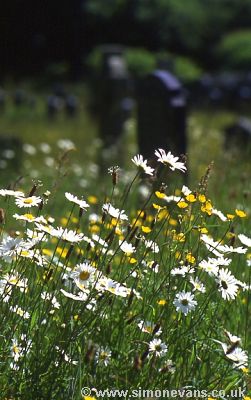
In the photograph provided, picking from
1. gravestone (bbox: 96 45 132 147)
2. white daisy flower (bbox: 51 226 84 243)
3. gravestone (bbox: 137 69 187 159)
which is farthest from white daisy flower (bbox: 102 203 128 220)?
gravestone (bbox: 96 45 132 147)

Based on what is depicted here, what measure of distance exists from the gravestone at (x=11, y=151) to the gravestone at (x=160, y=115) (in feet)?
7.43

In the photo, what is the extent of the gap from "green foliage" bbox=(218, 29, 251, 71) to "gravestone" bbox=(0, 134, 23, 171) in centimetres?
1072

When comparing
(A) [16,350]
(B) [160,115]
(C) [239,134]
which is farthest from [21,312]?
(C) [239,134]

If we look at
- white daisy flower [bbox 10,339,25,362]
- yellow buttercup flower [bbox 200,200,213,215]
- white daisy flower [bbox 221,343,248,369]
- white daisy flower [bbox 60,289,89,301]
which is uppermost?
yellow buttercup flower [bbox 200,200,213,215]

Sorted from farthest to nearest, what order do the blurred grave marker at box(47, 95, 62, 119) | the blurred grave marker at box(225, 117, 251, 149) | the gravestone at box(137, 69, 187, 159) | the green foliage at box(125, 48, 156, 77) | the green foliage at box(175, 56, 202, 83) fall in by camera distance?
1. the green foliage at box(125, 48, 156, 77)
2. the green foliage at box(175, 56, 202, 83)
3. the blurred grave marker at box(47, 95, 62, 119)
4. the blurred grave marker at box(225, 117, 251, 149)
5. the gravestone at box(137, 69, 187, 159)

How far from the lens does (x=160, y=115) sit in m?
7.73

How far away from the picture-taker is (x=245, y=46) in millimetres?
20125

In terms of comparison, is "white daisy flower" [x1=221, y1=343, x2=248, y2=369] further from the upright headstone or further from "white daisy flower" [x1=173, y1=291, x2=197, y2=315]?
the upright headstone

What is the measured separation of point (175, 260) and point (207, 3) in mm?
21489

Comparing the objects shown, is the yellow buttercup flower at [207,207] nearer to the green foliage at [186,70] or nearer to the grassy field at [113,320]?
the grassy field at [113,320]

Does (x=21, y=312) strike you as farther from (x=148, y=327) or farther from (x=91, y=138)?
(x=91, y=138)

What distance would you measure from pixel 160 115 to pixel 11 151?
2622 millimetres

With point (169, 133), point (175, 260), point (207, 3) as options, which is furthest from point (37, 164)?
point (207, 3)

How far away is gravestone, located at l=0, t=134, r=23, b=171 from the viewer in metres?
9.87
